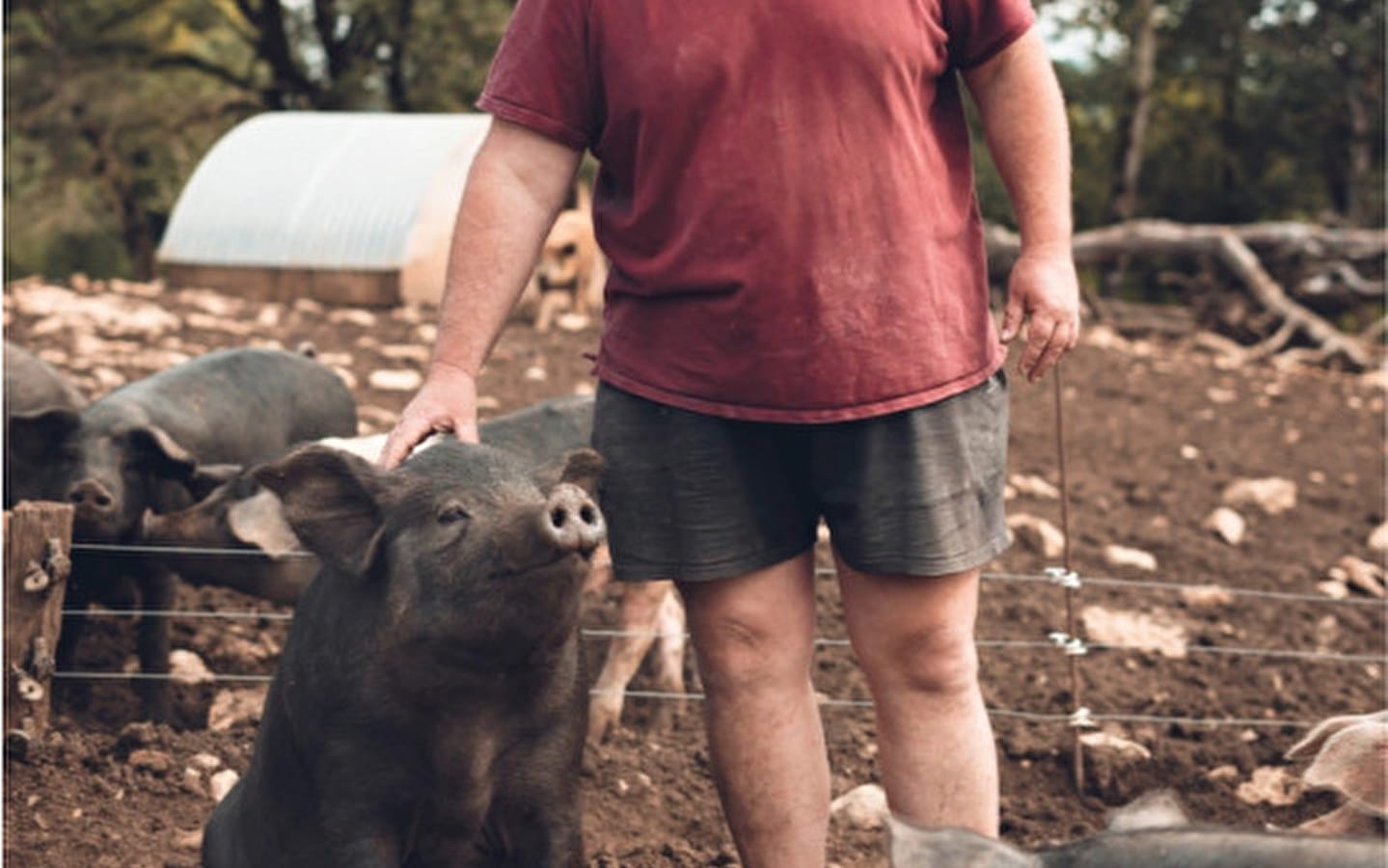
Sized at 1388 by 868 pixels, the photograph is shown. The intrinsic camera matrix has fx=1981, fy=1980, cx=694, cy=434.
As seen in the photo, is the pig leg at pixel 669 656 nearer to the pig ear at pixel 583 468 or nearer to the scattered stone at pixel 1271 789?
the scattered stone at pixel 1271 789

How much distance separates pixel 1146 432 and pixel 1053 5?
10.9m

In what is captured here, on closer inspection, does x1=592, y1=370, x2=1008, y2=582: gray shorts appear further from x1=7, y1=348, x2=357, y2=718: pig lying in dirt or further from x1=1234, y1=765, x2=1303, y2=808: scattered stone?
x1=7, y1=348, x2=357, y2=718: pig lying in dirt

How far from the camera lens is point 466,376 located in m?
2.75

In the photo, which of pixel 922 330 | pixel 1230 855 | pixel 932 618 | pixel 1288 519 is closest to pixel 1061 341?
pixel 922 330

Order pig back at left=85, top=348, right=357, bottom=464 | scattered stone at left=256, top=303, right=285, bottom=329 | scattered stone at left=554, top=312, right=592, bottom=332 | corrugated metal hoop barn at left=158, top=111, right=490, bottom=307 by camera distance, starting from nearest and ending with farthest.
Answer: pig back at left=85, top=348, right=357, bottom=464
scattered stone at left=256, top=303, right=285, bottom=329
scattered stone at left=554, top=312, right=592, bottom=332
corrugated metal hoop barn at left=158, top=111, right=490, bottom=307

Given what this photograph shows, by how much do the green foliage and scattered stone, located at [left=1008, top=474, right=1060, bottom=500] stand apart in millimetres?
10929

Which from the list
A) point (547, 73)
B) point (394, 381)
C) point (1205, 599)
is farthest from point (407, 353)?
point (547, 73)

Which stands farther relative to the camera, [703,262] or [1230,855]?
[703,262]

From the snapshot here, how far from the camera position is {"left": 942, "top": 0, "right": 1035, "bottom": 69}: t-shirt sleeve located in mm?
2615

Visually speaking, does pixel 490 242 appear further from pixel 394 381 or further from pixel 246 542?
pixel 394 381

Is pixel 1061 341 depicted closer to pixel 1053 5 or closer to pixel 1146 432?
pixel 1146 432

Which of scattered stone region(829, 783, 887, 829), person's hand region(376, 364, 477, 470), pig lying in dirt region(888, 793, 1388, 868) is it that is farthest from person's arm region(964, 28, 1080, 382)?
scattered stone region(829, 783, 887, 829)

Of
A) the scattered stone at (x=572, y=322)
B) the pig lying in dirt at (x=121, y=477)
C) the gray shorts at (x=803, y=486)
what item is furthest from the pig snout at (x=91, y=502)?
the scattered stone at (x=572, y=322)

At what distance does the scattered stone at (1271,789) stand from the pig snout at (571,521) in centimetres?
228
